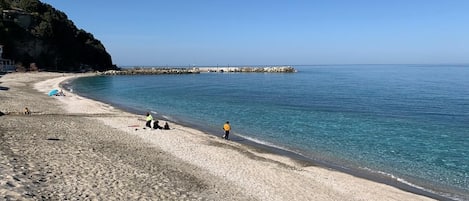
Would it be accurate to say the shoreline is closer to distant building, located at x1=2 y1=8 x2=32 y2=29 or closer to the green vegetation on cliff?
the green vegetation on cliff

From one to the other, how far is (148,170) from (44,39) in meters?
109

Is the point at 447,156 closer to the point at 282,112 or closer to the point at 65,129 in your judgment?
the point at 282,112

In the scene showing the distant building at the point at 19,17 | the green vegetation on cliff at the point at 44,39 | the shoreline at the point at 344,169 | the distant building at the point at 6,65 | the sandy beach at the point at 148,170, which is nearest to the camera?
the sandy beach at the point at 148,170

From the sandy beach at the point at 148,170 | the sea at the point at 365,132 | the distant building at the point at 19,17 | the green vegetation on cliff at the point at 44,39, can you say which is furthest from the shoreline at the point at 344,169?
the distant building at the point at 19,17

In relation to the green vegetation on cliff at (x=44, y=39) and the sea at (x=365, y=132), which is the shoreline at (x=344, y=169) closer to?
the sea at (x=365, y=132)

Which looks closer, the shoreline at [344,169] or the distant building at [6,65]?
the shoreline at [344,169]

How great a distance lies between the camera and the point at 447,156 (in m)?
23.4

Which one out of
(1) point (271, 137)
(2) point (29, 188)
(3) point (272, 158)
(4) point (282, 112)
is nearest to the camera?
(2) point (29, 188)

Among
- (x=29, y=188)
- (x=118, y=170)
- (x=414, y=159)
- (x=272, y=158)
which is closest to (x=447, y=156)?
(x=414, y=159)

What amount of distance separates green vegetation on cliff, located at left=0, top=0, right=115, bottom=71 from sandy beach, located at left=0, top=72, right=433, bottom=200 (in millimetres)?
88756

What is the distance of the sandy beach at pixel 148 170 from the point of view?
12930mm

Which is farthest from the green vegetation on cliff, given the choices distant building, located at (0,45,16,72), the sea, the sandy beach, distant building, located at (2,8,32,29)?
the sandy beach

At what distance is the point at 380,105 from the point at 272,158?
32.3 metres

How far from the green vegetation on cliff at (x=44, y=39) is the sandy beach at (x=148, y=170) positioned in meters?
88.8
